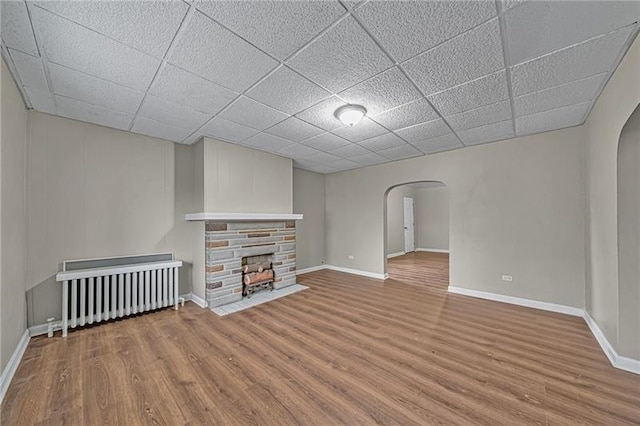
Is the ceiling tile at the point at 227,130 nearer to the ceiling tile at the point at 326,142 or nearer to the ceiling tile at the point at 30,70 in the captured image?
the ceiling tile at the point at 326,142

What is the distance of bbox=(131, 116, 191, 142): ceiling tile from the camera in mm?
3164

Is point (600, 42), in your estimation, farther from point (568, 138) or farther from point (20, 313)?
point (20, 313)

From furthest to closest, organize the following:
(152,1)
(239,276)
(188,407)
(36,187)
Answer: (239,276)
(36,187)
(188,407)
(152,1)

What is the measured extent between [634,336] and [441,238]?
7.72 m

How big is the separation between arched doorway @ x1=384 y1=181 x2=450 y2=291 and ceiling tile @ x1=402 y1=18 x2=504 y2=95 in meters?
5.52

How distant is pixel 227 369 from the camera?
2172 millimetres

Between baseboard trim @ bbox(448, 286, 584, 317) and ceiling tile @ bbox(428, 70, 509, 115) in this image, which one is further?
baseboard trim @ bbox(448, 286, 584, 317)

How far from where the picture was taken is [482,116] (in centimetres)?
301

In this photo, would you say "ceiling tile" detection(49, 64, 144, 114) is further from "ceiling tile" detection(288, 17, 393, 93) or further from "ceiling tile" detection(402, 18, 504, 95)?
"ceiling tile" detection(402, 18, 504, 95)

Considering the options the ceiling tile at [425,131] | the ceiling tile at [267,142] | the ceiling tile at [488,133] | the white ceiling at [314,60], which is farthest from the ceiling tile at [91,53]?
the ceiling tile at [488,133]

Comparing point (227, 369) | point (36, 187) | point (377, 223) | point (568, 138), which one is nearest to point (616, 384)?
point (568, 138)

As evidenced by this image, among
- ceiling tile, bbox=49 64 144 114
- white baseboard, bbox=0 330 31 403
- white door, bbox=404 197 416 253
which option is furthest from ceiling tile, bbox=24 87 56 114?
white door, bbox=404 197 416 253

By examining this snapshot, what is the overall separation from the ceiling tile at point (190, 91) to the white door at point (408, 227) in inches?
315

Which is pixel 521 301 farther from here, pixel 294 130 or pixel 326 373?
pixel 294 130
